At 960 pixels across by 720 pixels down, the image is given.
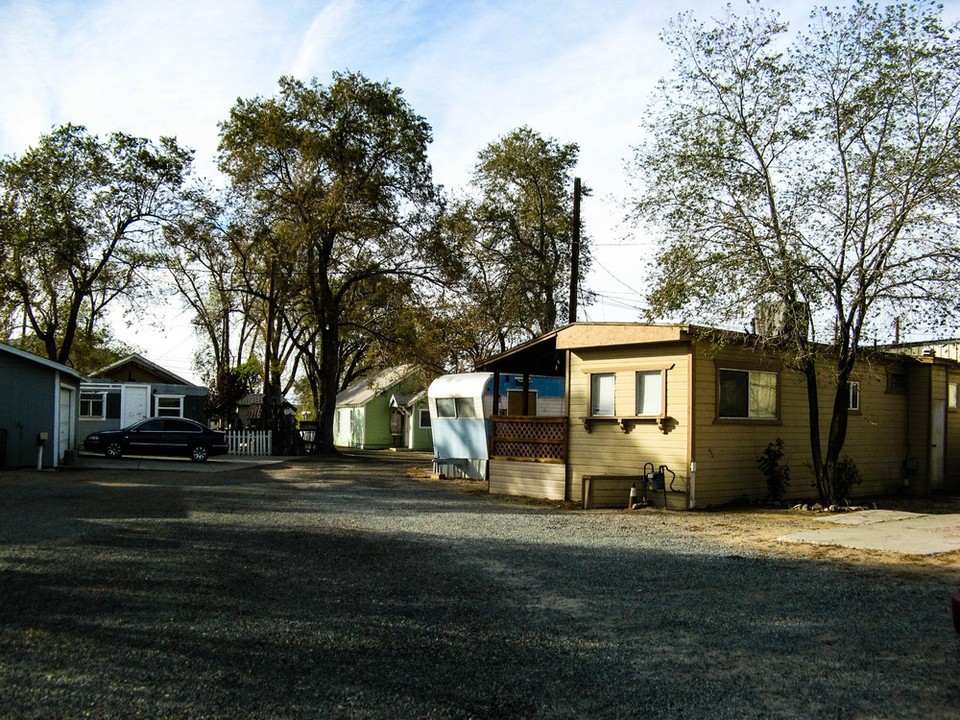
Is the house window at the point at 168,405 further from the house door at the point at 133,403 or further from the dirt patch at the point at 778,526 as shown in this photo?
the dirt patch at the point at 778,526

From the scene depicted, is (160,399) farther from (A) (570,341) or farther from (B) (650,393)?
(B) (650,393)

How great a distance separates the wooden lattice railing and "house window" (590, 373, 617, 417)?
73 cm

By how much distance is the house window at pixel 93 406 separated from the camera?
34.2m

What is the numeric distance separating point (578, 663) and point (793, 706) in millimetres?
→ 1364

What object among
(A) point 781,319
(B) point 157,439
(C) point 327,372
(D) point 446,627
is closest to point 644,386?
(A) point 781,319

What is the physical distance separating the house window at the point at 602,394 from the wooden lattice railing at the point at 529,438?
73cm

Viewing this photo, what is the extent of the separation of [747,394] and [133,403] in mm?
26283

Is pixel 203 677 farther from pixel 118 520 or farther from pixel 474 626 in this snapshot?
pixel 118 520

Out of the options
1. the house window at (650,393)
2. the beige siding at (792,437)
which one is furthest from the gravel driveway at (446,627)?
the house window at (650,393)

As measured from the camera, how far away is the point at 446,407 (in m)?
23.8

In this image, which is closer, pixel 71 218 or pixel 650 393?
pixel 650 393

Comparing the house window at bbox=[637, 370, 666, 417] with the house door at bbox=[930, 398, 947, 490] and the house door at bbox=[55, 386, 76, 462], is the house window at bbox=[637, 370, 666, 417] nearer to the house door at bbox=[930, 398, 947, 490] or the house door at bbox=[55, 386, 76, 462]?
the house door at bbox=[930, 398, 947, 490]

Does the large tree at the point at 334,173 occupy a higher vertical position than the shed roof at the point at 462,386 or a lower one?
higher

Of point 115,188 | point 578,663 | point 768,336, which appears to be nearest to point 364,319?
point 115,188
